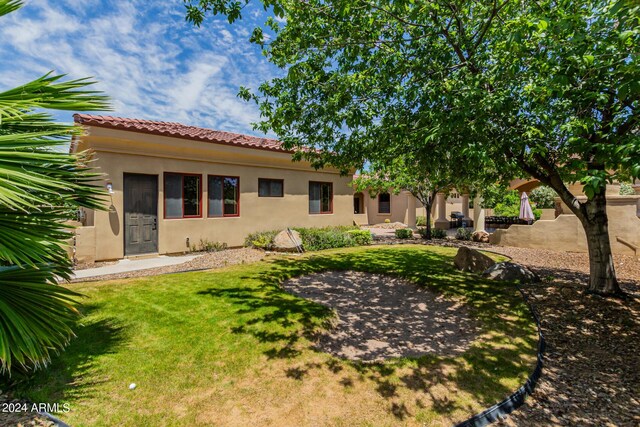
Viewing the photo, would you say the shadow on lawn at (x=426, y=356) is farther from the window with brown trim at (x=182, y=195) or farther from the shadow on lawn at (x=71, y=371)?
the window with brown trim at (x=182, y=195)

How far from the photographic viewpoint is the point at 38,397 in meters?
3.18

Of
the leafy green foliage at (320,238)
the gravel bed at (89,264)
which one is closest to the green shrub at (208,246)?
the leafy green foliage at (320,238)

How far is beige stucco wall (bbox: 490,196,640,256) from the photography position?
36.6 ft

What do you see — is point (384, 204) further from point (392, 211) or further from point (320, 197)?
point (320, 197)

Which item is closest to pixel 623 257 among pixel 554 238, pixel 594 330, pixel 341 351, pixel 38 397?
pixel 554 238

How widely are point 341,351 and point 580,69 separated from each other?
17.0ft

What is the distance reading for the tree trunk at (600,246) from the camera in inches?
248

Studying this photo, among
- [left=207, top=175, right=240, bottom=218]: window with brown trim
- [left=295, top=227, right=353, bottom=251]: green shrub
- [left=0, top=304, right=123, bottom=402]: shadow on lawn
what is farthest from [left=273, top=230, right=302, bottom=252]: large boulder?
[left=0, top=304, right=123, bottom=402]: shadow on lawn

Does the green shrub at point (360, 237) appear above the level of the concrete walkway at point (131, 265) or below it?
above

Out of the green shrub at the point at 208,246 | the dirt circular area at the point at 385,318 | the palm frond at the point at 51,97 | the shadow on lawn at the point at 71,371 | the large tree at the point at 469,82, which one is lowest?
the dirt circular area at the point at 385,318

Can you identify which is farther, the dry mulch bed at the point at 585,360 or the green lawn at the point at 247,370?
the dry mulch bed at the point at 585,360

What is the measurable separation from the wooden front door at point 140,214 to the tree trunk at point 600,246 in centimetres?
1247

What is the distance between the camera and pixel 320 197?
16641mm

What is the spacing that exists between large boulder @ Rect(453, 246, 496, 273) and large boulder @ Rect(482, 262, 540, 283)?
1.73 ft
